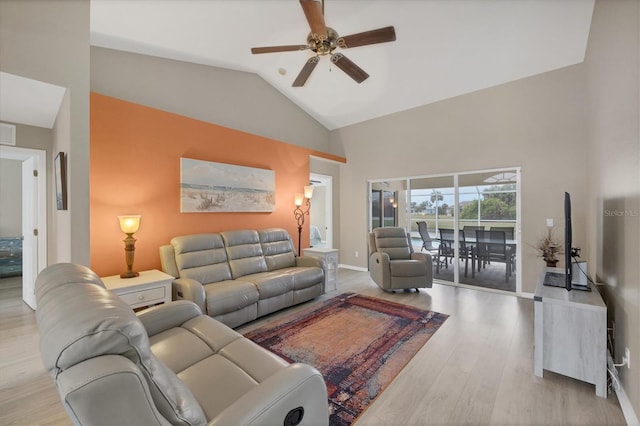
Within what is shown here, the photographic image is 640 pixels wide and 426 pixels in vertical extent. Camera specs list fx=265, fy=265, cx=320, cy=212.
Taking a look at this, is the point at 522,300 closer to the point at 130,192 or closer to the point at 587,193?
the point at 587,193

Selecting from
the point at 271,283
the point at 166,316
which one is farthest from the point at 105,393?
the point at 271,283

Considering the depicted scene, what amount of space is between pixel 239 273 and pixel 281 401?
254cm

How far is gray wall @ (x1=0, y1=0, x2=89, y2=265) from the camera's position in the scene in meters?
2.12

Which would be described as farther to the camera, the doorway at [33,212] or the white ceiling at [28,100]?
the doorway at [33,212]

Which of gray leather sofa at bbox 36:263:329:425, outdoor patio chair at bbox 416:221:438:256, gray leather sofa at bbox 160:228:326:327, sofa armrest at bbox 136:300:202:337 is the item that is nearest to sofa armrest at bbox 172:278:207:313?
gray leather sofa at bbox 160:228:326:327

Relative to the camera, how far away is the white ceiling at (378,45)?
2.88 metres

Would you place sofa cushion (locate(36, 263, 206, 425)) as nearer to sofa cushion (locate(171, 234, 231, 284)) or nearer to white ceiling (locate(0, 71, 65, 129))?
sofa cushion (locate(171, 234, 231, 284))

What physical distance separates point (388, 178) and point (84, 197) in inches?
186

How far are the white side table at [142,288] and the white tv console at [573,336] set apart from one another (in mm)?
3371

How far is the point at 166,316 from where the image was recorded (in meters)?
1.90

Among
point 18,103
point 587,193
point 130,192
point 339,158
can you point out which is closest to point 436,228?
point 587,193

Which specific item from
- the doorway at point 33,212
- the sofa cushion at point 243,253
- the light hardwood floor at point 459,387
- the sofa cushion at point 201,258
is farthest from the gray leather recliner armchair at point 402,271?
the doorway at point 33,212

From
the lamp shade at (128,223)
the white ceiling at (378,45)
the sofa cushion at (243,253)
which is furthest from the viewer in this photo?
the sofa cushion at (243,253)

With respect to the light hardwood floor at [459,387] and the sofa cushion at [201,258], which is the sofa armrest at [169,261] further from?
the light hardwood floor at [459,387]
